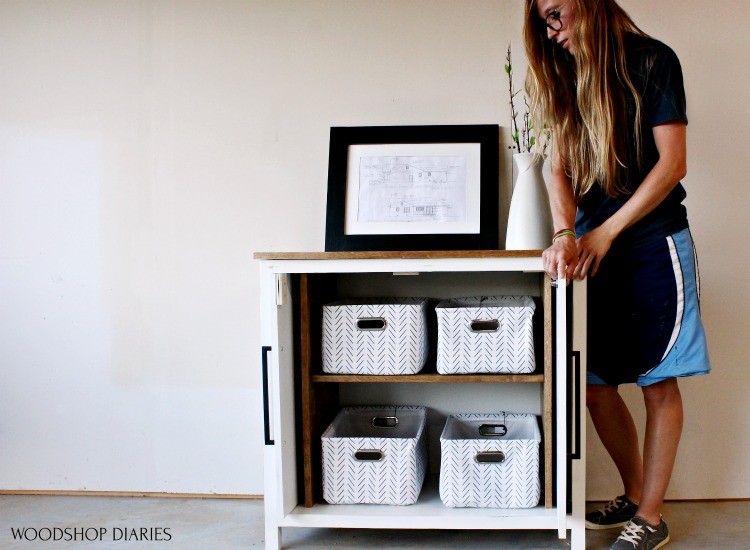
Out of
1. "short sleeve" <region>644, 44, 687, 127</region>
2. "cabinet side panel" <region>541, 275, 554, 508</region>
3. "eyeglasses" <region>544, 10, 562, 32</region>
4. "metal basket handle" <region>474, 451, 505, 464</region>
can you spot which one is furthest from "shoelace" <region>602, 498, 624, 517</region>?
"eyeglasses" <region>544, 10, 562, 32</region>

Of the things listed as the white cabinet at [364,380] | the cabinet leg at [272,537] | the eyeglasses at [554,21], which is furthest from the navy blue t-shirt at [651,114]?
the cabinet leg at [272,537]

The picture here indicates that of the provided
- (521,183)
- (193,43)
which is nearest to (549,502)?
(521,183)

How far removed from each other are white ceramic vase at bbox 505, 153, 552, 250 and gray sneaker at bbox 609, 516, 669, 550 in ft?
2.35

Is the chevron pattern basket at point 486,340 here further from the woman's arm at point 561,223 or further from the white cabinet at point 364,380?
the woman's arm at point 561,223

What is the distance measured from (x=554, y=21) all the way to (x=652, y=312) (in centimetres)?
73

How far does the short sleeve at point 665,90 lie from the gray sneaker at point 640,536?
0.95m

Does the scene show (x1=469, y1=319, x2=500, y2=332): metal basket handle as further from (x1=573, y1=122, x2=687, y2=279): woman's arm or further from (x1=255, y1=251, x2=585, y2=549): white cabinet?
(x1=573, y1=122, x2=687, y2=279): woman's arm

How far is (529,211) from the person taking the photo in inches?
68.3

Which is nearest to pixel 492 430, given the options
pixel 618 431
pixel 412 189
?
pixel 618 431

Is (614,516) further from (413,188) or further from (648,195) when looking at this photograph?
(413,188)

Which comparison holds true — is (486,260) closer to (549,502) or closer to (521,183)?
(521,183)

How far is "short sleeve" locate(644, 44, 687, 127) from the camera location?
4.82 feet

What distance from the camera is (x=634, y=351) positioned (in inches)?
61.8

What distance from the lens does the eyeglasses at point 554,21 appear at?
1.56 meters
